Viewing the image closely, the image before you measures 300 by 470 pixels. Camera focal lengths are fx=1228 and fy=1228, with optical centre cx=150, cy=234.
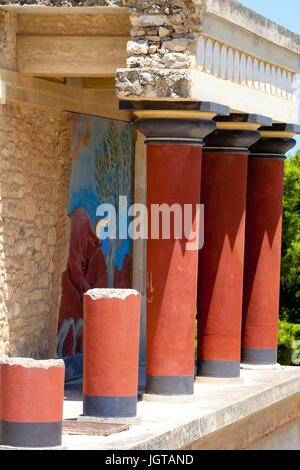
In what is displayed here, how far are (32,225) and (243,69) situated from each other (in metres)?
2.78

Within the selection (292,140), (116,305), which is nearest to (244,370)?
(292,140)

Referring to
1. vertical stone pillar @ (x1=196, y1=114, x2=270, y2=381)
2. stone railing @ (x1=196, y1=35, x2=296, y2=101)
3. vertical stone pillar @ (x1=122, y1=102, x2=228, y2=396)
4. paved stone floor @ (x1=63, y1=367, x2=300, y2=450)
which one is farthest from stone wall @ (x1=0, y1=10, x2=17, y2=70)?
paved stone floor @ (x1=63, y1=367, x2=300, y2=450)

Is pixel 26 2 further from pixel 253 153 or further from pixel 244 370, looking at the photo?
pixel 244 370

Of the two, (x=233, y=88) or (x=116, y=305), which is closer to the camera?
(x=116, y=305)

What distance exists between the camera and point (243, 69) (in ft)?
42.5

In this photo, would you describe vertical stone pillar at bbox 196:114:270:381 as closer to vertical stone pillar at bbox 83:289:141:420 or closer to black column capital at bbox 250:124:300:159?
black column capital at bbox 250:124:300:159

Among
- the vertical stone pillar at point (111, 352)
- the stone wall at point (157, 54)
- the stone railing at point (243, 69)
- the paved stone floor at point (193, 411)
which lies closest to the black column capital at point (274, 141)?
the stone railing at point (243, 69)

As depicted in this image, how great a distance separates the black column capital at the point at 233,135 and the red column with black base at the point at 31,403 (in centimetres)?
488

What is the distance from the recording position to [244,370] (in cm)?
1466

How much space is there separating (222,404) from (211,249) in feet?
7.47

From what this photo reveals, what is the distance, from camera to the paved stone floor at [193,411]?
32.0 feet

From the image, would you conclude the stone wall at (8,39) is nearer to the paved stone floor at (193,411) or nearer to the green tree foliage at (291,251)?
the paved stone floor at (193,411)

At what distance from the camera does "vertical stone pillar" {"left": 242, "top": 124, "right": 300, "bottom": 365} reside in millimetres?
14867

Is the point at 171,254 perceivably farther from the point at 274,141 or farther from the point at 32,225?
the point at 274,141
